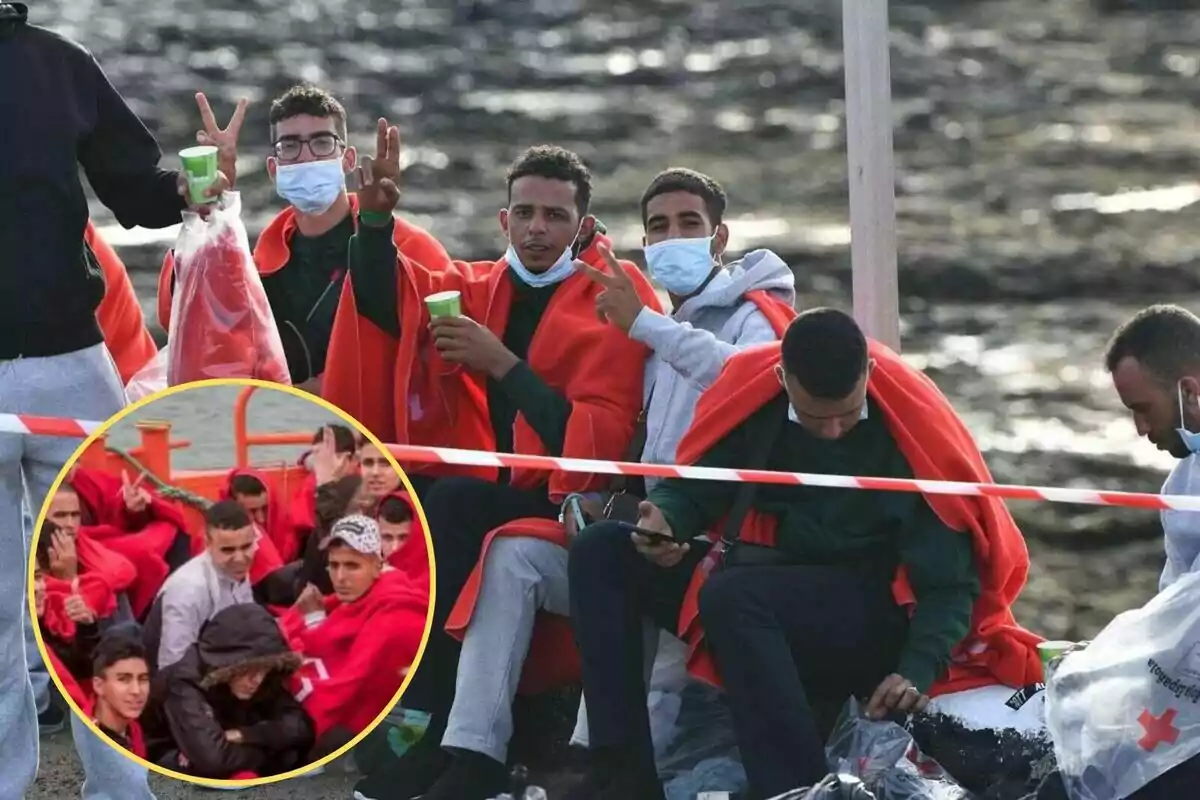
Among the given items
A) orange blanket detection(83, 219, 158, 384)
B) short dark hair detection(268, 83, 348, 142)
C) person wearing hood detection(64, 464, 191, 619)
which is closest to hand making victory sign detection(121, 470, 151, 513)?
person wearing hood detection(64, 464, 191, 619)

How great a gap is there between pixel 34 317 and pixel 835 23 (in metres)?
11.5

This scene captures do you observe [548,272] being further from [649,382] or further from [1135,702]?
[1135,702]

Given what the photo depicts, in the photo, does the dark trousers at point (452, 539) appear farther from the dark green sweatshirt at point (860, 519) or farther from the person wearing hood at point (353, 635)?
the person wearing hood at point (353, 635)

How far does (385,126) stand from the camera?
5258mm

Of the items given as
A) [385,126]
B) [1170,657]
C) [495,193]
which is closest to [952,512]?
[1170,657]

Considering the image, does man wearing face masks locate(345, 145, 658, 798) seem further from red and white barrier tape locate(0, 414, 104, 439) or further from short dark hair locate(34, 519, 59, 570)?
short dark hair locate(34, 519, 59, 570)

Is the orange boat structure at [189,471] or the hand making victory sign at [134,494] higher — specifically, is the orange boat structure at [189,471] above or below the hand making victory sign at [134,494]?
above

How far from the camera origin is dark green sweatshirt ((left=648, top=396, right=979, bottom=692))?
Result: 479 centimetres

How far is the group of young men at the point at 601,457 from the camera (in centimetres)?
476

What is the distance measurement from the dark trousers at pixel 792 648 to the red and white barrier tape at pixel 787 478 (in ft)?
0.62

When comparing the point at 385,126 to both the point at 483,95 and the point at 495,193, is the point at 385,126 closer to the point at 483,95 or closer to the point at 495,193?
the point at 495,193

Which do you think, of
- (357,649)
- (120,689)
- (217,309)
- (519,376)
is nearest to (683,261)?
(519,376)

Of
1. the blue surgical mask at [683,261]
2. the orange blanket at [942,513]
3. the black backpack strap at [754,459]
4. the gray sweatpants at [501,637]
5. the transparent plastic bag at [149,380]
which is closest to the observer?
the orange blanket at [942,513]

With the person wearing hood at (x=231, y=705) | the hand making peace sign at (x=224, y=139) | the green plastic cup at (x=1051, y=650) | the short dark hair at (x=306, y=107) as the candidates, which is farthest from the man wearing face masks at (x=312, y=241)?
the green plastic cup at (x=1051, y=650)
